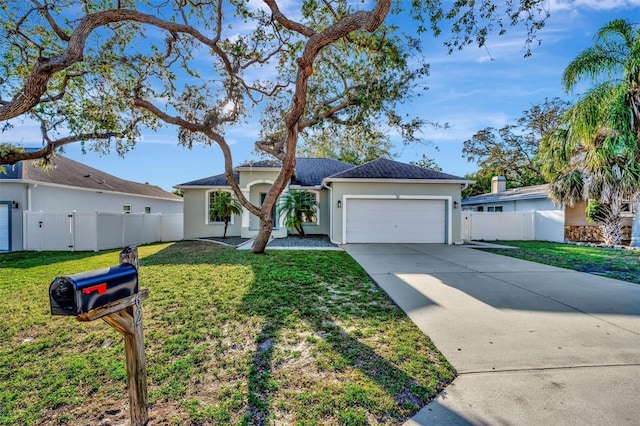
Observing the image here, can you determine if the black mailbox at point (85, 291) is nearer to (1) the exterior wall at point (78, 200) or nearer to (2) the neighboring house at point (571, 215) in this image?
(1) the exterior wall at point (78, 200)

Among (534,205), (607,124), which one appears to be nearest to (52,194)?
(607,124)

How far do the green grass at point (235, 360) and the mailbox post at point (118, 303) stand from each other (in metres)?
→ 0.39

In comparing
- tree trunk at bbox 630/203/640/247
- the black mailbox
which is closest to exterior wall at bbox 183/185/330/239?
the black mailbox

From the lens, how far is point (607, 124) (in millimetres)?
11266

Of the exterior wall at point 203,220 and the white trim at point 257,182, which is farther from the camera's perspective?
the exterior wall at point 203,220

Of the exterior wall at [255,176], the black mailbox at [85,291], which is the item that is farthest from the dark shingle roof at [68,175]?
the black mailbox at [85,291]

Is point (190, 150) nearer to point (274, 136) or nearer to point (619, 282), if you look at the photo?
point (274, 136)

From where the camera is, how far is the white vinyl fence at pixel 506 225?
16250mm

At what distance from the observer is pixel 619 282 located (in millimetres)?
6828

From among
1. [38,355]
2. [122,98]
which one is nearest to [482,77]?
[122,98]

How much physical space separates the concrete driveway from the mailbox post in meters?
2.25

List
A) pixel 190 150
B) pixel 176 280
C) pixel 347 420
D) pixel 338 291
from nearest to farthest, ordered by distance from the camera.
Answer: pixel 347 420 < pixel 338 291 < pixel 176 280 < pixel 190 150

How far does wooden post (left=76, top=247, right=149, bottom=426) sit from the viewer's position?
221cm

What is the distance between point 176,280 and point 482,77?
1085cm
